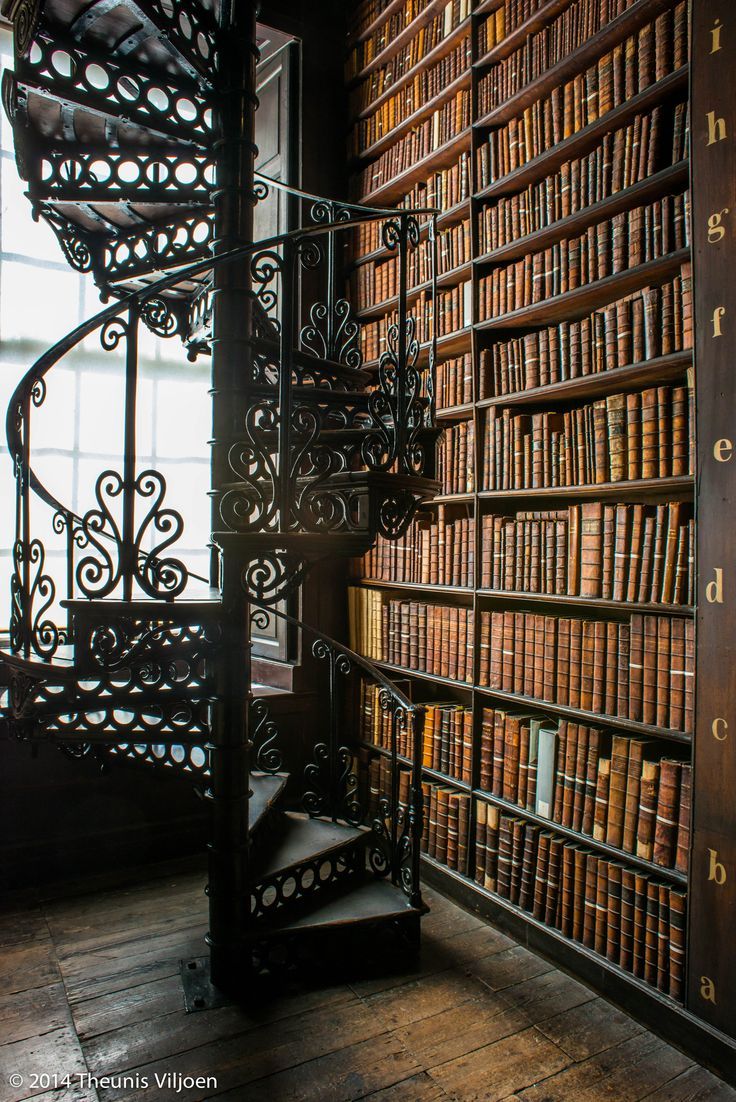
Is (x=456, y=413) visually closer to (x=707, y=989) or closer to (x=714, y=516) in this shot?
(x=714, y=516)

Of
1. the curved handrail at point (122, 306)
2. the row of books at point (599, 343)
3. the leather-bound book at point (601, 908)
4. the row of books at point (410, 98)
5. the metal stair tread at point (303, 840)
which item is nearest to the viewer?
the curved handrail at point (122, 306)

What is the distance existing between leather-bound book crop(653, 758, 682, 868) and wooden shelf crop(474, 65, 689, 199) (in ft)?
6.12

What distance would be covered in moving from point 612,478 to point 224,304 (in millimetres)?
1287

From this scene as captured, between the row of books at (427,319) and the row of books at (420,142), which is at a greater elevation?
the row of books at (420,142)

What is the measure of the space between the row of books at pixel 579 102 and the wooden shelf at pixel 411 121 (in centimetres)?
28

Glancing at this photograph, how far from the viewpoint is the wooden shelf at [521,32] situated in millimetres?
2406

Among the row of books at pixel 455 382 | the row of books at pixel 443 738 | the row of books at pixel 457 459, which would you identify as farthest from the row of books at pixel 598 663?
the row of books at pixel 455 382

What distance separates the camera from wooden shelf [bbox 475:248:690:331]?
209 centimetres

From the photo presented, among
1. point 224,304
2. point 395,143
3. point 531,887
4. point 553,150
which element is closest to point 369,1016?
point 531,887

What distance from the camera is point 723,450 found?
1844 mm

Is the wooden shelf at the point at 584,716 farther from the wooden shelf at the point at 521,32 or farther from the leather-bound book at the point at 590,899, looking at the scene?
the wooden shelf at the point at 521,32

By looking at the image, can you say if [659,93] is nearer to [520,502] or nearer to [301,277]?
[520,502]

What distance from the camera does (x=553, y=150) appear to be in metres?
2.40

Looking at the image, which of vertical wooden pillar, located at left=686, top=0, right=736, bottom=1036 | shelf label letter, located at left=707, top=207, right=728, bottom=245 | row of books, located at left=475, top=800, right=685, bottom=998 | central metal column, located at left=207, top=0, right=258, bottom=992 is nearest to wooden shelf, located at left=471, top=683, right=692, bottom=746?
vertical wooden pillar, located at left=686, top=0, right=736, bottom=1036
